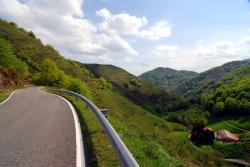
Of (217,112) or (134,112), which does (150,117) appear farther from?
(217,112)

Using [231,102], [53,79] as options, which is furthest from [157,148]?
[231,102]

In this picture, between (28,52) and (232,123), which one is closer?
(232,123)

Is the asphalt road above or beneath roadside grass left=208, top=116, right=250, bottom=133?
above

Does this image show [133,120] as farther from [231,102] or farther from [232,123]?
[231,102]

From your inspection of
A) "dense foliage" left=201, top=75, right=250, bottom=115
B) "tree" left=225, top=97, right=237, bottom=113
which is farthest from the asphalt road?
"tree" left=225, top=97, right=237, bottom=113

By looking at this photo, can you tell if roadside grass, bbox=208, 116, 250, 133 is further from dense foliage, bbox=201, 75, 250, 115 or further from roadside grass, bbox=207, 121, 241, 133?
dense foliage, bbox=201, 75, 250, 115

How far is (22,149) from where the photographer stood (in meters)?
7.17

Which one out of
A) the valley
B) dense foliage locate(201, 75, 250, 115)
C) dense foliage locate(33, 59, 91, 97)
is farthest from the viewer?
dense foliage locate(201, 75, 250, 115)

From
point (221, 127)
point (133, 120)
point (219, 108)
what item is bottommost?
point (221, 127)

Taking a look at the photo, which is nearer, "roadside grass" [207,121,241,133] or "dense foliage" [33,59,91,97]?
"dense foliage" [33,59,91,97]

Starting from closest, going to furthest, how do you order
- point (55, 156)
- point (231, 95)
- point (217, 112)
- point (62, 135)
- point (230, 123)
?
point (55, 156)
point (62, 135)
point (230, 123)
point (217, 112)
point (231, 95)

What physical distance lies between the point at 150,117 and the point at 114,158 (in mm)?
133033

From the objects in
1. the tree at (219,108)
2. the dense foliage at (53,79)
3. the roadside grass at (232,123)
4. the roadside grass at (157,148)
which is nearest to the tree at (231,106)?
the tree at (219,108)

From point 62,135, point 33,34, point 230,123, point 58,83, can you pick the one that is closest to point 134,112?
point 230,123
